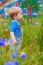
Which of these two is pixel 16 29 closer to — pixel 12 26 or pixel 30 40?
pixel 12 26

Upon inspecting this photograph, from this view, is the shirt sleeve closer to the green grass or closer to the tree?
the green grass

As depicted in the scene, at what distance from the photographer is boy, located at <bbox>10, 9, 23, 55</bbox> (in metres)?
3.18

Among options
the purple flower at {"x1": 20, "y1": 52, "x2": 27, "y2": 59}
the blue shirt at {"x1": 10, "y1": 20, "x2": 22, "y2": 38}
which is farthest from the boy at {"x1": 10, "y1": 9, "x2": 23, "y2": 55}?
the purple flower at {"x1": 20, "y1": 52, "x2": 27, "y2": 59}

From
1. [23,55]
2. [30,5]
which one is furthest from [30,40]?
[30,5]

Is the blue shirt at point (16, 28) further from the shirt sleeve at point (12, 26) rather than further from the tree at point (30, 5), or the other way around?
the tree at point (30, 5)

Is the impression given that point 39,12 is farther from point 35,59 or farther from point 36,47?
point 35,59

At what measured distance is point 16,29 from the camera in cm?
318

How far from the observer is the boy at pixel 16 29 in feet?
10.4

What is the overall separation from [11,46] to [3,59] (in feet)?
0.56

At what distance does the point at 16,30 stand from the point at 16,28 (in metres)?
0.02

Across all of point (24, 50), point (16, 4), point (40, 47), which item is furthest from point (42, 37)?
point (16, 4)

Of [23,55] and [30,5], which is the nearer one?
[23,55]

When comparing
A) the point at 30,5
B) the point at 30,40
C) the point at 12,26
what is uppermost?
the point at 30,5

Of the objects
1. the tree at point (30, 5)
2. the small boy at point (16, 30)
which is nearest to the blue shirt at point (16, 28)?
the small boy at point (16, 30)
